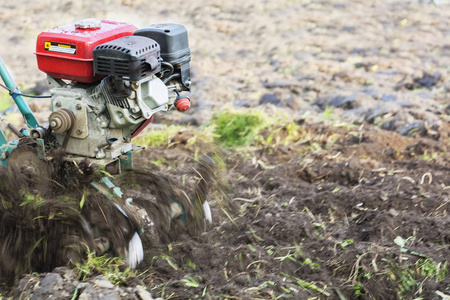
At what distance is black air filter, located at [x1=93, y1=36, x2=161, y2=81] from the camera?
298 cm

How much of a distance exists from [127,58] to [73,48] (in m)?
0.42

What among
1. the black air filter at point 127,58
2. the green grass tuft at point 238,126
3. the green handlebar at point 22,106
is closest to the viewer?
the black air filter at point 127,58

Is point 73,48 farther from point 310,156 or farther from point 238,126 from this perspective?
point 238,126

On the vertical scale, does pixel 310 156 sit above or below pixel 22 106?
below

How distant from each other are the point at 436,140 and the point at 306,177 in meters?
1.73

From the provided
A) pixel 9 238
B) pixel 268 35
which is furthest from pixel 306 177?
pixel 268 35

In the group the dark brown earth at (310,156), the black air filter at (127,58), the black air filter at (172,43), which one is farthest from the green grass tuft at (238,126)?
the black air filter at (127,58)

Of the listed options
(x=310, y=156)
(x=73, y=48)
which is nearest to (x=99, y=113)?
(x=73, y=48)

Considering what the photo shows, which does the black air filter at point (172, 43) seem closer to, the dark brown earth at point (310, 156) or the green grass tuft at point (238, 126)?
the dark brown earth at point (310, 156)

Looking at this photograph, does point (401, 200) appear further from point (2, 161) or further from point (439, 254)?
point (2, 161)

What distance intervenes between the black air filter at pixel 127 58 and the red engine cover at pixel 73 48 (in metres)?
0.12

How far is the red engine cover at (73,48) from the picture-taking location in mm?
3193

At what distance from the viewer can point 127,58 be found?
117 inches

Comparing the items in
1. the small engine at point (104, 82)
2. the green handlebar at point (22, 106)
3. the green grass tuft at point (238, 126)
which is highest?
A: the small engine at point (104, 82)
